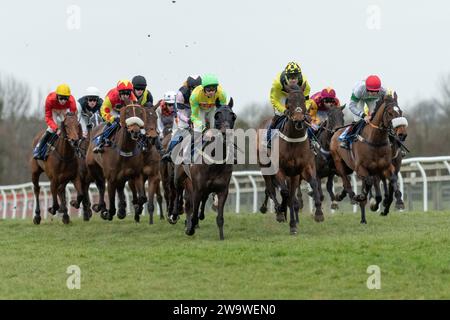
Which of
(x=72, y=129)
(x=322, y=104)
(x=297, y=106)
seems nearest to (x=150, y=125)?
(x=72, y=129)

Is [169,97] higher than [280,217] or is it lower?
higher

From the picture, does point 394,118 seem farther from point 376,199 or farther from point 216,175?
point 216,175

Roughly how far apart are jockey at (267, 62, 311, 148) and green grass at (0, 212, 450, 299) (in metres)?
1.52

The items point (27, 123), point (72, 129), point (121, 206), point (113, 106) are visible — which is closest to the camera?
point (121, 206)

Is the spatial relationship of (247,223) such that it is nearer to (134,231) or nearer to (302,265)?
(134,231)

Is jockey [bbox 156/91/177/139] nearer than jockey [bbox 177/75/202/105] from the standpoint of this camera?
No

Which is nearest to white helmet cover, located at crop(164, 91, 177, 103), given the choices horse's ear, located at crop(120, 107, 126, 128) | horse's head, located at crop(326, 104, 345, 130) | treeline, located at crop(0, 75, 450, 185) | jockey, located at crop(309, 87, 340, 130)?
jockey, located at crop(309, 87, 340, 130)

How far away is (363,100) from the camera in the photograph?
616 inches

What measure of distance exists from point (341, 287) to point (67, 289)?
100.0 inches

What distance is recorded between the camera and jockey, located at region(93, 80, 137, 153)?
15.7 m

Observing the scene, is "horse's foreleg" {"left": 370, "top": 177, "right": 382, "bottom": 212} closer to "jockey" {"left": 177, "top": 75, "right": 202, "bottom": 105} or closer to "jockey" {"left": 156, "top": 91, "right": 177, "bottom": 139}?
"jockey" {"left": 177, "top": 75, "right": 202, "bottom": 105}

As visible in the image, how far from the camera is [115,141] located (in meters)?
15.6

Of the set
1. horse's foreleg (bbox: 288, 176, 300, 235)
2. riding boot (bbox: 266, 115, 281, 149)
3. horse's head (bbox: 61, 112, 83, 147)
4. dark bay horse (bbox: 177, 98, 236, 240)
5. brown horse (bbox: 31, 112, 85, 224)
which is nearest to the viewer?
dark bay horse (bbox: 177, 98, 236, 240)

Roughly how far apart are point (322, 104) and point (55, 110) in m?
4.40
